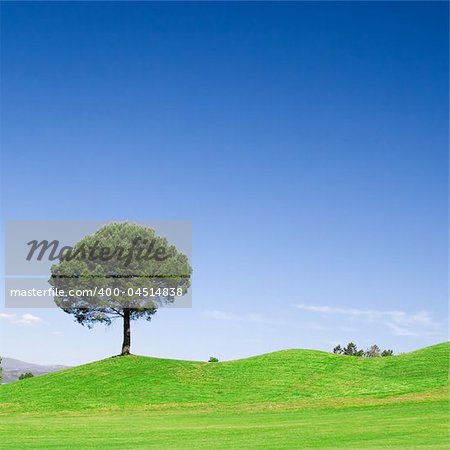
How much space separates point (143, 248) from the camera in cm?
7300

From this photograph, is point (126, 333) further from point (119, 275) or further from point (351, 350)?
point (351, 350)

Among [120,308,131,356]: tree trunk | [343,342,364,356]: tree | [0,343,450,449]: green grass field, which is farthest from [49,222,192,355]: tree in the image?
[343,342,364,356]: tree

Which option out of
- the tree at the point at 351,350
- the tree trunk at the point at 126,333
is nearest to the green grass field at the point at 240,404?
the tree trunk at the point at 126,333

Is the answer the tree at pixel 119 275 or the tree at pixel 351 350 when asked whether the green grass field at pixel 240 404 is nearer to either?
the tree at pixel 119 275

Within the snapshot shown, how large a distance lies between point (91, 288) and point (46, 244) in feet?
26.3

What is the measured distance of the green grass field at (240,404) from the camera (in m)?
29.4

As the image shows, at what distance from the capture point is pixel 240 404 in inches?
2029

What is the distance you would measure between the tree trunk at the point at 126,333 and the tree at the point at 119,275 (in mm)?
23

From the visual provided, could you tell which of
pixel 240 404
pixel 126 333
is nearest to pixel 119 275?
pixel 126 333

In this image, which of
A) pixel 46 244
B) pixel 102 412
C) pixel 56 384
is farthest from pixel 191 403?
pixel 46 244

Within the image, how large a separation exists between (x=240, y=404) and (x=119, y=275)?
81.6ft

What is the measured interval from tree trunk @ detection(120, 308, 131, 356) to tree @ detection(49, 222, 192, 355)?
0.02 meters

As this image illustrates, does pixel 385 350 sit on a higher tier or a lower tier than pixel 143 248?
lower

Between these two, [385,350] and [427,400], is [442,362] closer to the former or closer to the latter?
[427,400]
